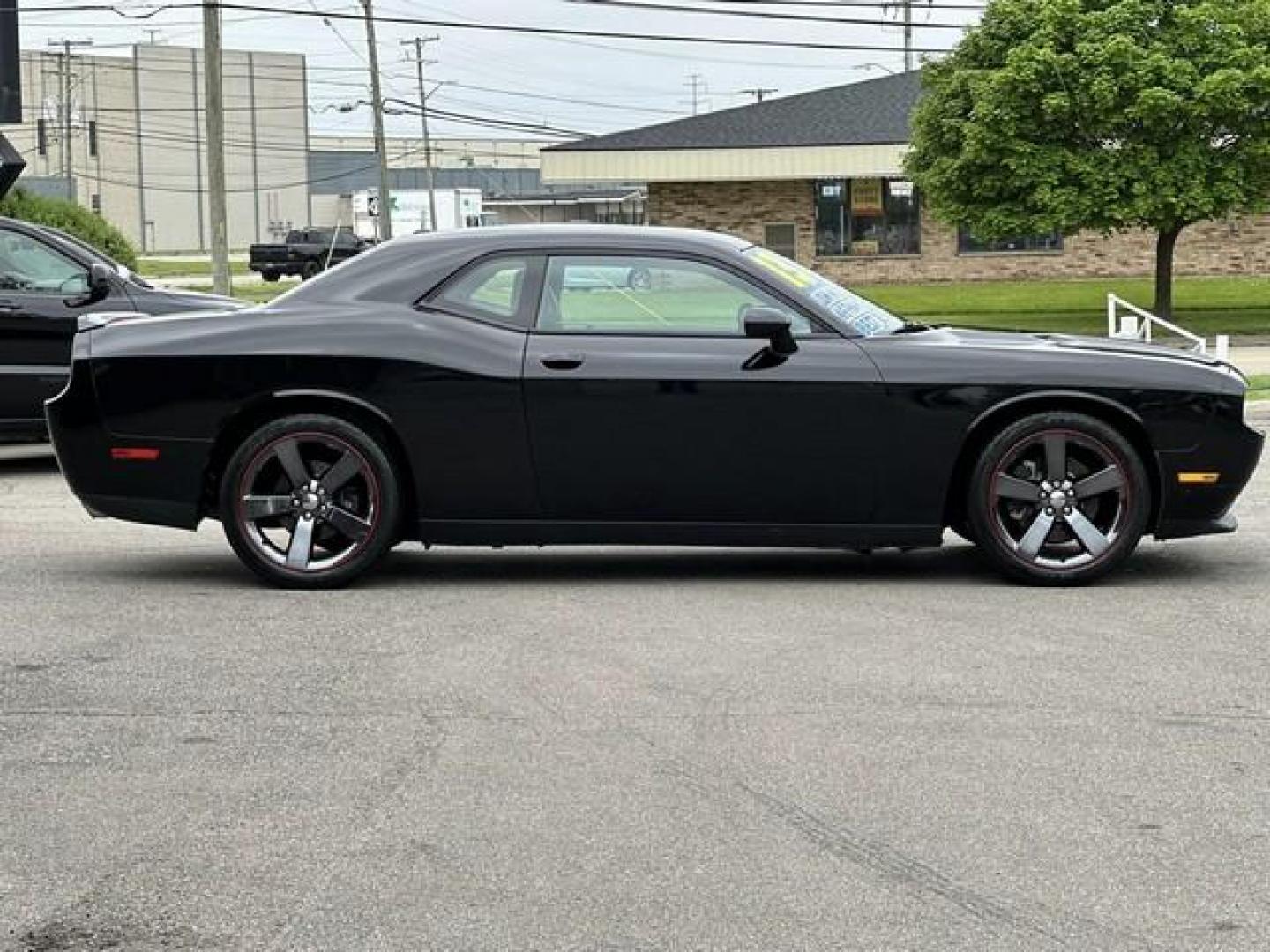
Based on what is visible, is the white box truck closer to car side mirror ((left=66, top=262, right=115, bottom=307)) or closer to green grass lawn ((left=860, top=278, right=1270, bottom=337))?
green grass lawn ((left=860, top=278, right=1270, bottom=337))

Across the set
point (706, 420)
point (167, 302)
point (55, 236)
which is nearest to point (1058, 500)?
point (706, 420)

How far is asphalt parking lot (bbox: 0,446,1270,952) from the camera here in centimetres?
445

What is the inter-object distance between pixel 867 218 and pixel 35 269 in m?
34.2

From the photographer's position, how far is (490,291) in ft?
27.6

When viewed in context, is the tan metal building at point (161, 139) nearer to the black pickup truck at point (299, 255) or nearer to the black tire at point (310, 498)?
the black pickup truck at point (299, 255)

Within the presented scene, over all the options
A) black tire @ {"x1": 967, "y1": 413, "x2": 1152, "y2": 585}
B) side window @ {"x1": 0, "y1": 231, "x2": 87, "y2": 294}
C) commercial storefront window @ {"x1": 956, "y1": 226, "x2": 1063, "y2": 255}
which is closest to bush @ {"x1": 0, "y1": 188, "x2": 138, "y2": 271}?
side window @ {"x1": 0, "y1": 231, "x2": 87, "y2": 294}

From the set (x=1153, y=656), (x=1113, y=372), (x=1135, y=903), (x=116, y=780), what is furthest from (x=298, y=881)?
(x=1113, y=372)

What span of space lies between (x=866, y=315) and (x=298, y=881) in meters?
4.71

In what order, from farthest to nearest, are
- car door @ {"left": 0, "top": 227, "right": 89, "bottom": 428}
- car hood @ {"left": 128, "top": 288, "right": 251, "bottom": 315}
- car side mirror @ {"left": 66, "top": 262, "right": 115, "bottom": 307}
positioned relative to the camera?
car hood @ {"left": 128, "top": 288, "right": 251, "bottom": 315} < car side mirror @ {"left": 66, "top": 262, "right": 115, "bottom": 307} < car door @ {"left": 0, "top": 227, "right": 89, "bottom": 428}

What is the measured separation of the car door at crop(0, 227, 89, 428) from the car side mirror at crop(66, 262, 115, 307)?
0.16 ft

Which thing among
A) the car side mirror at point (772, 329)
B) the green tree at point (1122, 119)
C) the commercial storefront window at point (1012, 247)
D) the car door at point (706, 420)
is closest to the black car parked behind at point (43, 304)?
the car door at point (706, 420)

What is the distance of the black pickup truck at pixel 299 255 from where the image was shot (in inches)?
2368

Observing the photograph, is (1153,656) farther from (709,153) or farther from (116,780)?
(709,153)

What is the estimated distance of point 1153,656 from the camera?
275 inches
